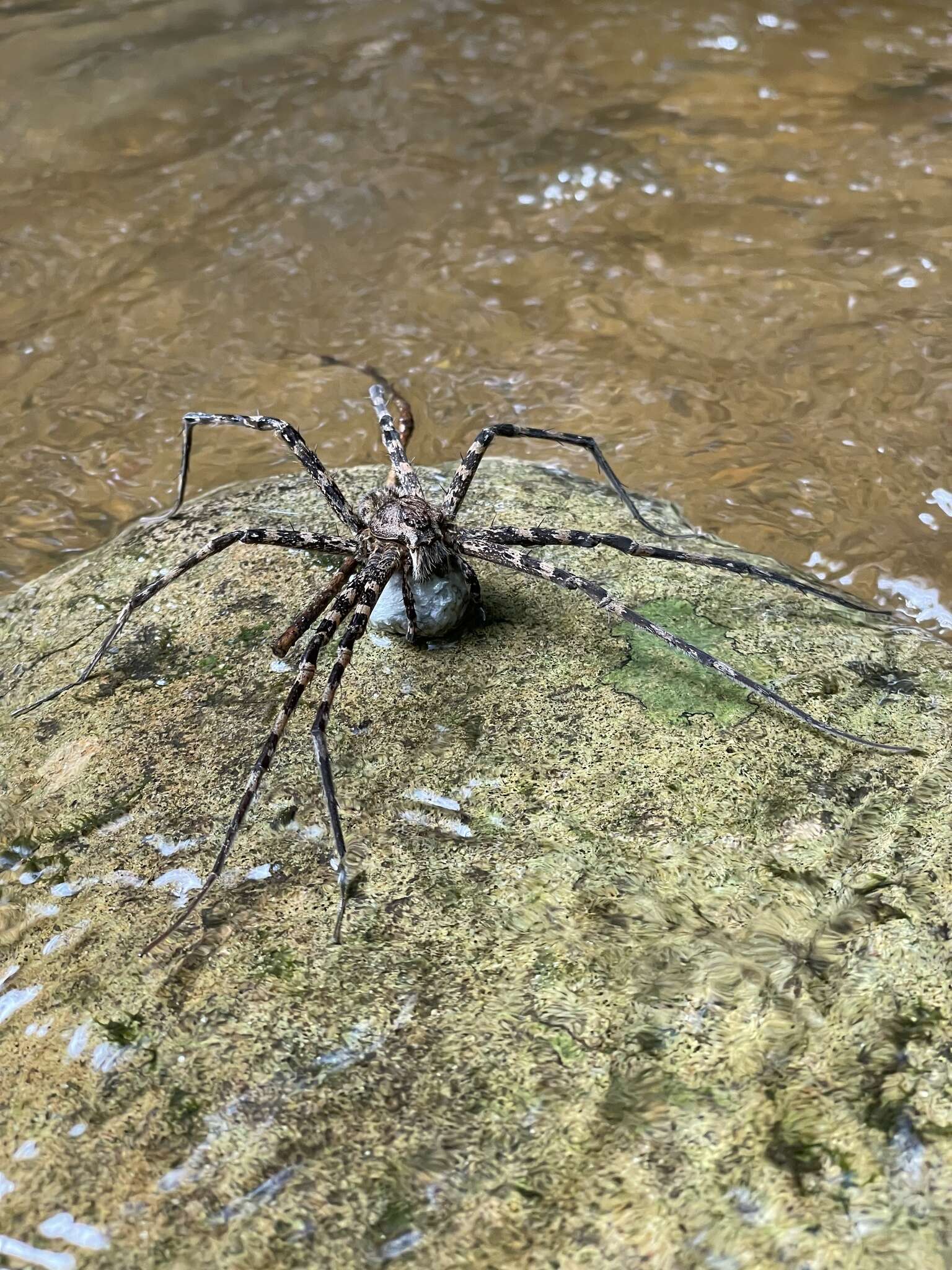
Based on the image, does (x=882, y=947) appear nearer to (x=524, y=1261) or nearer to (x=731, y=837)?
(x=731, y=837)

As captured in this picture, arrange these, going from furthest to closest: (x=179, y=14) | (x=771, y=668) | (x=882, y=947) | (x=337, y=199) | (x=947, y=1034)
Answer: (x=179, y=14)
(x=337, y=199)
(x=771, y=668)
(x=882, y=947)
(x=947, y=1034)

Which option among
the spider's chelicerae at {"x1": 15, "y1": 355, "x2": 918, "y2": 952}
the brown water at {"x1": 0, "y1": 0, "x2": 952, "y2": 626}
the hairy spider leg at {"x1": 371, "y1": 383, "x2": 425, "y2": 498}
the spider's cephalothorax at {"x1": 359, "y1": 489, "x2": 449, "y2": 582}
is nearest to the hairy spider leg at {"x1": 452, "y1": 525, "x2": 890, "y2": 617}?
the spider's chelicerae at {"x1": 15, "y1": 355, "x2": 918, "y2": 952}

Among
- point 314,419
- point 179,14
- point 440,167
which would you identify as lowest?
point 314,419

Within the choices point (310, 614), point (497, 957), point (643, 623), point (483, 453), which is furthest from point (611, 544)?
point (497, 957)

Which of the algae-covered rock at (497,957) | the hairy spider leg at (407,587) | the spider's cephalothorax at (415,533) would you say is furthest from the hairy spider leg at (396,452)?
the algae-covered rock at (497,957)

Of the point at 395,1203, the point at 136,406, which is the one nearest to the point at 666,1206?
the point at 395,1203

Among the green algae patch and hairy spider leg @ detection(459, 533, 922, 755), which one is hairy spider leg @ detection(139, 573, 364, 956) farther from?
the green algae patch

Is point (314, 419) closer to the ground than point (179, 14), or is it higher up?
closer to the ground
